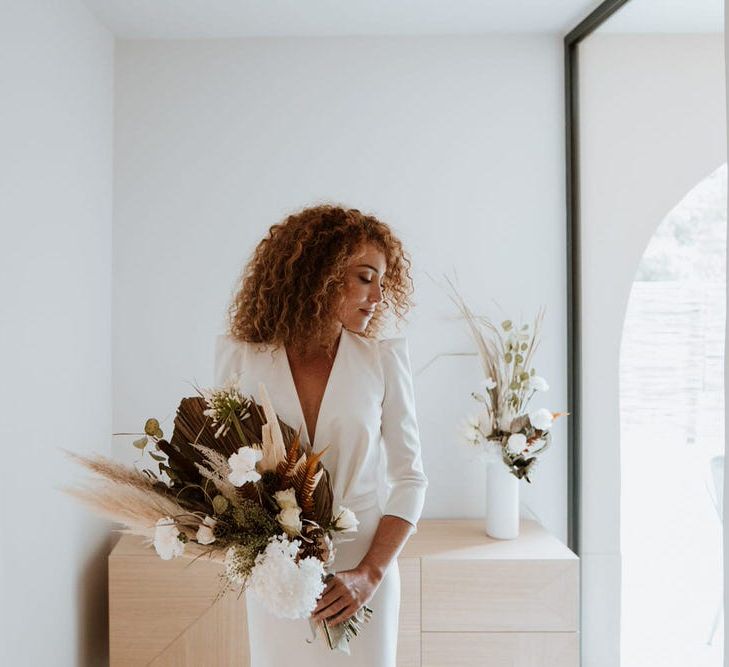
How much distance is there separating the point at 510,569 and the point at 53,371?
1.67 m

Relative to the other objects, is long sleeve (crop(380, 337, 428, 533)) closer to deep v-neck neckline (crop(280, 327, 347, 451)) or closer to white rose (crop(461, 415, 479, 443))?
deep v-neck neckline (crop(280, 327, 347, 451))

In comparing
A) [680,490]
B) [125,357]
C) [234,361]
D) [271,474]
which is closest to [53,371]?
[125,357]

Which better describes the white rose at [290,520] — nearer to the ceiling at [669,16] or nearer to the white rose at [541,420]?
the white rose at [541,420]

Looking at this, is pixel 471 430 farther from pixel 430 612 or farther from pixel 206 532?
pixel 206 532

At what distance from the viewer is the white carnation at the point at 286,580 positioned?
4.42 feet

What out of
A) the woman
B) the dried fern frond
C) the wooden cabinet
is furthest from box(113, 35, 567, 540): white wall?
the dried fern frond

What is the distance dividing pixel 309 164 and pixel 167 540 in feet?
6.56

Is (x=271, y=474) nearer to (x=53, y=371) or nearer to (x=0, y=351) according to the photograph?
(x=0, y=351)

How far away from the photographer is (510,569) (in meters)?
2.60

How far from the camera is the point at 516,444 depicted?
107 inches

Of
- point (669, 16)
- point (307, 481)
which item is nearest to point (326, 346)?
point (307, 481)

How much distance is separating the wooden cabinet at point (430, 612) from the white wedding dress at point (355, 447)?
88 cm

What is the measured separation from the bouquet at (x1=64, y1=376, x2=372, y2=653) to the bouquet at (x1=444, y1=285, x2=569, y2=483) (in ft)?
Result: 4.50

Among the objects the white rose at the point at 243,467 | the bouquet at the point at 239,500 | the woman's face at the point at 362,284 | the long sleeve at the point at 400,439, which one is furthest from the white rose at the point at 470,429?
the white rose at the point at 243,467
